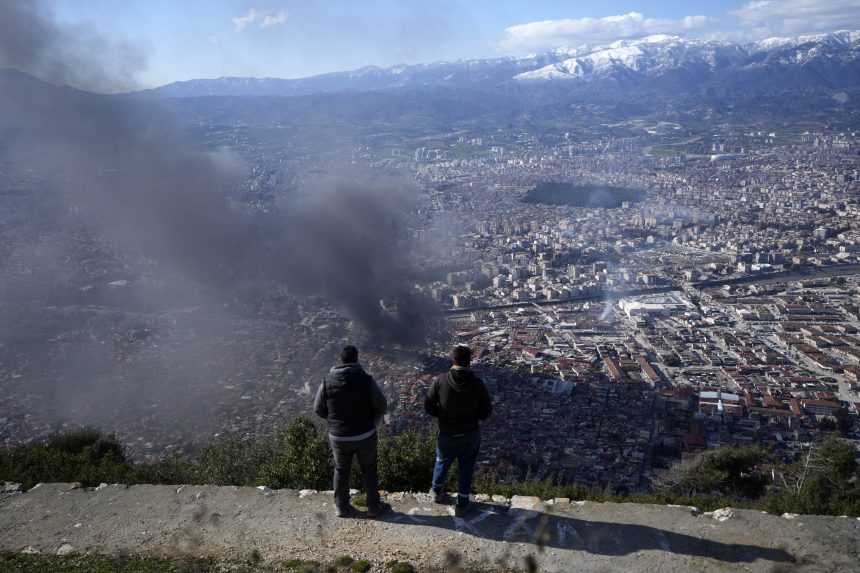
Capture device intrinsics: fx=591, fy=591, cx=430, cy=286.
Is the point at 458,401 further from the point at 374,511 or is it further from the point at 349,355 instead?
the point at 374,511

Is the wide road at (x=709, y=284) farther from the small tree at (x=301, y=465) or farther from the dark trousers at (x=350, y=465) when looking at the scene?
the dark trousers at (x=350, y=465)

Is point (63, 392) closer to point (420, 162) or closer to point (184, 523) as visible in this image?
point (184, 523)

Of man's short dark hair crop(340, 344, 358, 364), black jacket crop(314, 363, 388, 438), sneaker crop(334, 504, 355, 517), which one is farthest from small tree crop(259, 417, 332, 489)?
man's short dark hair crop(340, 344, 358, 364)

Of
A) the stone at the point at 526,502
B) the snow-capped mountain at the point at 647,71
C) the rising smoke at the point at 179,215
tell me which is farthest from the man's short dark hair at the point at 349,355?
the snow-capped mountain at the point at 647,71

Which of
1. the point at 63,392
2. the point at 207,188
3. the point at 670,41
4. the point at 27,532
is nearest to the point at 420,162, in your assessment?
the point at 207,188

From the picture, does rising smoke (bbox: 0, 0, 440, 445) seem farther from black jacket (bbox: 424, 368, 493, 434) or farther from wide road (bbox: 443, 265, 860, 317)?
black jacket (bbox: 424, 368, 493, 434)

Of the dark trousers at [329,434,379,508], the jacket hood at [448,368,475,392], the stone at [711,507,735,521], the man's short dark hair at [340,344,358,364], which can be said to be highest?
the man's short dark hair at [340,344,358,364]
